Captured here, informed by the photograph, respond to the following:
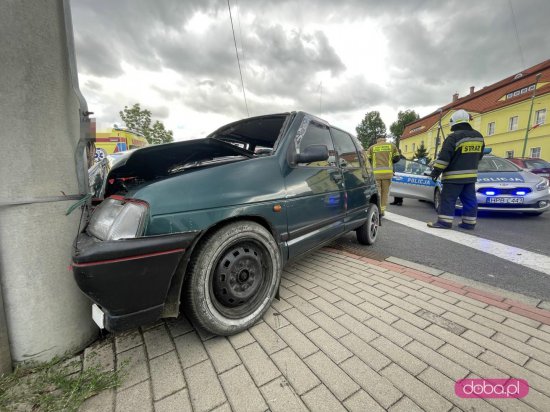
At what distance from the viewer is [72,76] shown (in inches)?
63.1

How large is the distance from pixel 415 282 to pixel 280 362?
178 centimetres

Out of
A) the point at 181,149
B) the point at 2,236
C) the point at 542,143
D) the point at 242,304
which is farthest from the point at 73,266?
the point at 542,143

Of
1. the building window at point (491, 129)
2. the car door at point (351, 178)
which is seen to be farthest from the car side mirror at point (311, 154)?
the building window at point (491, 129)

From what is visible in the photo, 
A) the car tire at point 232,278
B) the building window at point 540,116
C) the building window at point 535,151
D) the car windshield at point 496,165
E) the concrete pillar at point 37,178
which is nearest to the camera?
the concrete pillar at point 37,178

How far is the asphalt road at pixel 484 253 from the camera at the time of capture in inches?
107

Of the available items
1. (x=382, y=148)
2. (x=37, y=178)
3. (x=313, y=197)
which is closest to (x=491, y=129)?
(x=382, y=148)

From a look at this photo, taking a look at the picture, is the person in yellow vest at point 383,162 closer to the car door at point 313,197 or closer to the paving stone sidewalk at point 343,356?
the car door at point 313,197

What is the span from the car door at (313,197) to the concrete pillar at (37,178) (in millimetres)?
1544

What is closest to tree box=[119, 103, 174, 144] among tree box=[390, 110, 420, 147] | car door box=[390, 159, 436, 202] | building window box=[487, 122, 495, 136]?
car door box=[390, 159, 436, 202]

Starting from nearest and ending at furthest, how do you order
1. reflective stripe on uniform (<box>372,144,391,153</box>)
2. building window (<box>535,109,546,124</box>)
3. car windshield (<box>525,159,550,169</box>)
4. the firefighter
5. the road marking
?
the road marking
the firefighter
reflective stripe on uniform (<box>372,144,391,153</box>)
car windshield (<box>525,159,550,169</box>)
building window (<box>535,109,546,124</box>)

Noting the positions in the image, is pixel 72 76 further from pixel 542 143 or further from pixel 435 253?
pixel 542 143

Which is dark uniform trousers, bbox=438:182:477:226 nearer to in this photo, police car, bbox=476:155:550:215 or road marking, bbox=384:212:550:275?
road marking, bbox=384:212:550:275

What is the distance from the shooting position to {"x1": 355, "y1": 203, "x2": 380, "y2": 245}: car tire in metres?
3.80

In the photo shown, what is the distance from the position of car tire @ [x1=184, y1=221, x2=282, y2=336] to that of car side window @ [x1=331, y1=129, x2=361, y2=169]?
1.68 m
